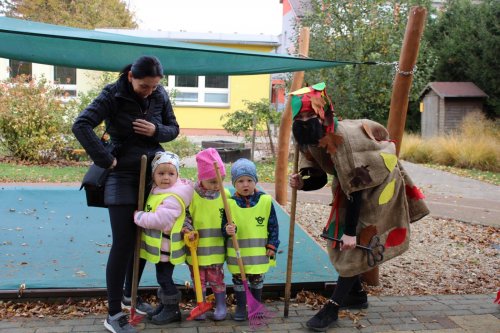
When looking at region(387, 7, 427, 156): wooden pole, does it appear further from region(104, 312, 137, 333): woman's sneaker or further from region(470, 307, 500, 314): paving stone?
region(104, 312, 137, 333): woman's sneaker

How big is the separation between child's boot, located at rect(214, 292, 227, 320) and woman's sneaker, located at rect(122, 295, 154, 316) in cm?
45

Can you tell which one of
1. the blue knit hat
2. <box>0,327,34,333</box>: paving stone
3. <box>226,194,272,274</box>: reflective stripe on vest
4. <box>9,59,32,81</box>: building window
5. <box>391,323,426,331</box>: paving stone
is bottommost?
<box>391,323,426,331</box>: paving stone

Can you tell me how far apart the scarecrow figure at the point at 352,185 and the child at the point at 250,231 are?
0.99 ft

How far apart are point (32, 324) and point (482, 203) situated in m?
7.88

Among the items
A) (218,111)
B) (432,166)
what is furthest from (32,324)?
(218,111)

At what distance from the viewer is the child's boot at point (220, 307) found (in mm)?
3705

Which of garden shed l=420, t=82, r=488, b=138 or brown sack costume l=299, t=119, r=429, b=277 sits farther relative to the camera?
garden shed l=420, t=82, r=488, b=138

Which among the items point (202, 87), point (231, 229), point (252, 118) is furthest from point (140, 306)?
point (202, 87)

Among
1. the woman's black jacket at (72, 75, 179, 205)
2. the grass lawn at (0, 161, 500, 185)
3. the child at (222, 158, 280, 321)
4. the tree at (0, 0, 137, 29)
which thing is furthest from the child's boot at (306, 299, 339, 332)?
the tree at (0, 0, 137, 29)

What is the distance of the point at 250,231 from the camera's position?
364cm

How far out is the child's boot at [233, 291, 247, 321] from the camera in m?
3.71

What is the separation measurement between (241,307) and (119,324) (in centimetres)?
83

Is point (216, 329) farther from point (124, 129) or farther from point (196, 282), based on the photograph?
point (124, 129)

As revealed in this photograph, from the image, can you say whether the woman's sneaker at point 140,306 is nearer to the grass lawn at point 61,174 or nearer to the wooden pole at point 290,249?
the wooden pole at point 290,249
